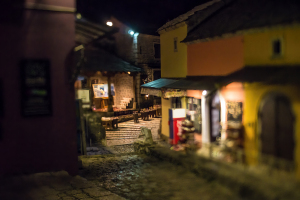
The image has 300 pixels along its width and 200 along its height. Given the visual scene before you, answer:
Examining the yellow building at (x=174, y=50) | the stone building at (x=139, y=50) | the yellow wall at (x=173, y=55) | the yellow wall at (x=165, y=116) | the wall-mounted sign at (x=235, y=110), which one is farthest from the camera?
the stone building at (x=139, y=50)

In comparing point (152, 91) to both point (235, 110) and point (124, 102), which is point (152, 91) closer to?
point (124, 102)

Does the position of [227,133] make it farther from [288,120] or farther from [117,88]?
[117,88]

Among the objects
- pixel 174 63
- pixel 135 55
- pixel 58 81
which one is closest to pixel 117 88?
pixel 135 55

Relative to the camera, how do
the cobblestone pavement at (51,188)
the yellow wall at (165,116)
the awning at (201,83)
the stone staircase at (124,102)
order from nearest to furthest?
the awning at (201,83), the cobblestone pavement at (51,188), the yellow wall at (165,116), the stone staircase at (124,102)

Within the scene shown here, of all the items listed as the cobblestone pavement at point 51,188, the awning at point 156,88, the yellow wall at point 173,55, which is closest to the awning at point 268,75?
the cobblestone pavement at point 51,188

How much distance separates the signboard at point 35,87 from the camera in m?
8.30

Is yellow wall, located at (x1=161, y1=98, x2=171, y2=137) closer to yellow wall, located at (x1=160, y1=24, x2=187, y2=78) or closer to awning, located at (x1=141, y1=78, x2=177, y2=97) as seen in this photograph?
awning, located at (x1=141, y1=78, x2=177, y2=97)

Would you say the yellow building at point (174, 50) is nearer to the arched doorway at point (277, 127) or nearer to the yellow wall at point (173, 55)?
the yellow wall at point (173, 55)

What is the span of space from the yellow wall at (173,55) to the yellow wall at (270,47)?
897 centimetres

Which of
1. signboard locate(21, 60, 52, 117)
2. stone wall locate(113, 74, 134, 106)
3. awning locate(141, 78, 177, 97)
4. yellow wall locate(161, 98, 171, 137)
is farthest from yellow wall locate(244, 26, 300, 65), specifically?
stone wall locate(113, 74, 134, 106)

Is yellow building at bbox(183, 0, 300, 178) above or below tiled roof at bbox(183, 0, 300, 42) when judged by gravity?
below

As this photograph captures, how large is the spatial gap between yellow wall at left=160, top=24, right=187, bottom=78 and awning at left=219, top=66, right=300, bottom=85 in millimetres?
9025

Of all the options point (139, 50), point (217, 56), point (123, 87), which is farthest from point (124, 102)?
point (217, 56)

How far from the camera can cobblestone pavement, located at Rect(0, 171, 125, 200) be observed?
23.5 feet
